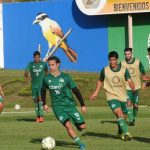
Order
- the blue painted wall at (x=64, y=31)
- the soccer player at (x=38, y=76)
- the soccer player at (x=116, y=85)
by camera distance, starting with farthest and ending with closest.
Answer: the blue painted wall at (x=64, y=31) → the soccer player at (x=38, y=76) → the soccer player at (x=116, y=85)

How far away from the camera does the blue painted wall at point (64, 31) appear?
3678 centimetres

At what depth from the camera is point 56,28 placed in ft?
124

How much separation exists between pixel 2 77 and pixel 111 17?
705 cm

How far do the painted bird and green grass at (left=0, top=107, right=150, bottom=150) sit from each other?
1630cm

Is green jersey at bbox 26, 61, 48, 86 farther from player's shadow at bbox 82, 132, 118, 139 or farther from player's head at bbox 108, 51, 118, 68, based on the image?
player's head at bbox 108, 51, 118, 68

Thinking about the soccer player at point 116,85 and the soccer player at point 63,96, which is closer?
the soccer player at point 63,96

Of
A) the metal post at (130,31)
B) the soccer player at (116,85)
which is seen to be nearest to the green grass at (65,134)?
the soccer player at (116,85)

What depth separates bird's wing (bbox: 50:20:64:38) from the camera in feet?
123

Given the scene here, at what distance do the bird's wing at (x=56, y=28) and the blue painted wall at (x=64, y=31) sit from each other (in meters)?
0.24

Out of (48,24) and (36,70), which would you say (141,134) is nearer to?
(36,70)

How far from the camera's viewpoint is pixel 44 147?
43.2 ft

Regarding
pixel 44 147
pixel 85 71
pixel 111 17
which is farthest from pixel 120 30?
pixel 44 147

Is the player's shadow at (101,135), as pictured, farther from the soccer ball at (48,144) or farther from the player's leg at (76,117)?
the soccer ball at (48,144)

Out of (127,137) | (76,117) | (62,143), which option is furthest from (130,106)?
(76,117)
